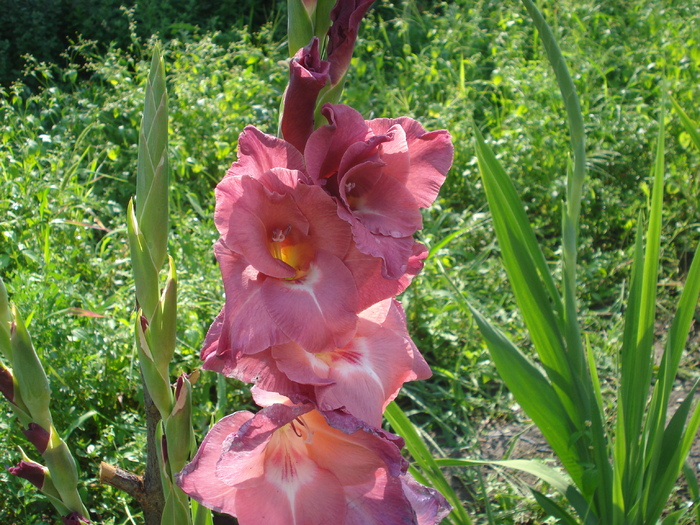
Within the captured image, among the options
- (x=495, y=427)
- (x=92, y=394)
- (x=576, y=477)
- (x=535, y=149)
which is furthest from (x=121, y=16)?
(x=576, y=477)

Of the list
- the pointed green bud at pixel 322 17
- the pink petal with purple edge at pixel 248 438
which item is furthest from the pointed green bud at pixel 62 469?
the pointed green bud at pixel 322 17

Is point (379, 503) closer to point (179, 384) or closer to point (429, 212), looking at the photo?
point (179, 384)

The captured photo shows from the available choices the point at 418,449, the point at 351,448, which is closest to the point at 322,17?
the point at 351,448

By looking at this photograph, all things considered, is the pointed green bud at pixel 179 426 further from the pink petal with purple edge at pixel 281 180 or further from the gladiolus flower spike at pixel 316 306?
the pink petal with purple edge at pixel 281 180

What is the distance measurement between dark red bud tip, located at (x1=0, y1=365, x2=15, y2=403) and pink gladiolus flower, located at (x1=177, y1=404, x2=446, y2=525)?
0.73 ft

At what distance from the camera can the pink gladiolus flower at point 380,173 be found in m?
0.69

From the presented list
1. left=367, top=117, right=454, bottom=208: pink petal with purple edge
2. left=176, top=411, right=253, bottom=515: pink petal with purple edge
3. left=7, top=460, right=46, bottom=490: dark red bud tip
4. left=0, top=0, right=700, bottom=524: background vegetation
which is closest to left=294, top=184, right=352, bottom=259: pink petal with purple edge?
left=367, top=117, right=454, bottom=208: pink petal with purple edge

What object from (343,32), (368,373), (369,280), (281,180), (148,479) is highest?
(343,32)

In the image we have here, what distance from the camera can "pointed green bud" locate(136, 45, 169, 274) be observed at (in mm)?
735

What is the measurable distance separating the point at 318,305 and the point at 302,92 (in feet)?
0.74

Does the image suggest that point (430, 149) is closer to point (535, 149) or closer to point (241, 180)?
point (241, 180)

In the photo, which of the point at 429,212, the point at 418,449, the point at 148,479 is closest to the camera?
the point at 148,479

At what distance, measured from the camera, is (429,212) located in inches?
130

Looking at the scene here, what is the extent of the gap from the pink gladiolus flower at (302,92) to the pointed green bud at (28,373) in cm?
36
